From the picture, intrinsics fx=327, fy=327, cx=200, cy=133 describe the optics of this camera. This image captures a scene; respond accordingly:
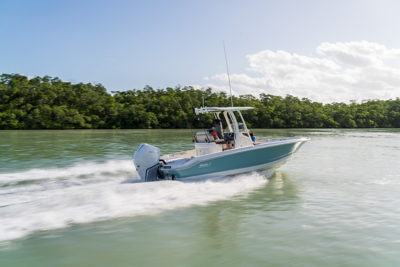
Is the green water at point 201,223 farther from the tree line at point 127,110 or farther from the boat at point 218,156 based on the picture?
the tree line at point 127,110

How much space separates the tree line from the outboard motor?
134ft

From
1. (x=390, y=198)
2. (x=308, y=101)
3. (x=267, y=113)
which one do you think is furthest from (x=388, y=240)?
(x=308, y=101)

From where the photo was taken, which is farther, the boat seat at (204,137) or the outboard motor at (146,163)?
the boat seat at (204,137)

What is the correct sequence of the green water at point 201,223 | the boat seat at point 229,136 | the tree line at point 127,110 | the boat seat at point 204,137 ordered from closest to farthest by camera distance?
the green water at point 201,223
the boat seat at point 204,137
the boat seat at point 229,136
the tree line at point 127,110

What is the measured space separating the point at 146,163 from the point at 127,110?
57.1 metres

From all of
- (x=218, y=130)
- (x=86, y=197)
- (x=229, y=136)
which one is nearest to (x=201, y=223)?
(x=86, y=197)

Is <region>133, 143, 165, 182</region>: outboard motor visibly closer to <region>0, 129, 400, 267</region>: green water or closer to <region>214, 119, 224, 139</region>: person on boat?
<region>0, 129, 400, 267</region>: green water

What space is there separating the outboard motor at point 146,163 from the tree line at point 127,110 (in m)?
40.9

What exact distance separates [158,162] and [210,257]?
4.34 meters

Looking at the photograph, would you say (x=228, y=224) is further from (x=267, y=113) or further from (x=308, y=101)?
(x=308, y=101)

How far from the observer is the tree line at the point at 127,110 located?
185 ft

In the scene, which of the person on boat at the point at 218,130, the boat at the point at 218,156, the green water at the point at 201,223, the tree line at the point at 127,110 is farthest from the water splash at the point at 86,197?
the tree line at the point at 127,110

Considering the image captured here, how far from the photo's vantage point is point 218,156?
8.47m

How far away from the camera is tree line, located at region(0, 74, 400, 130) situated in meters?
56.3
